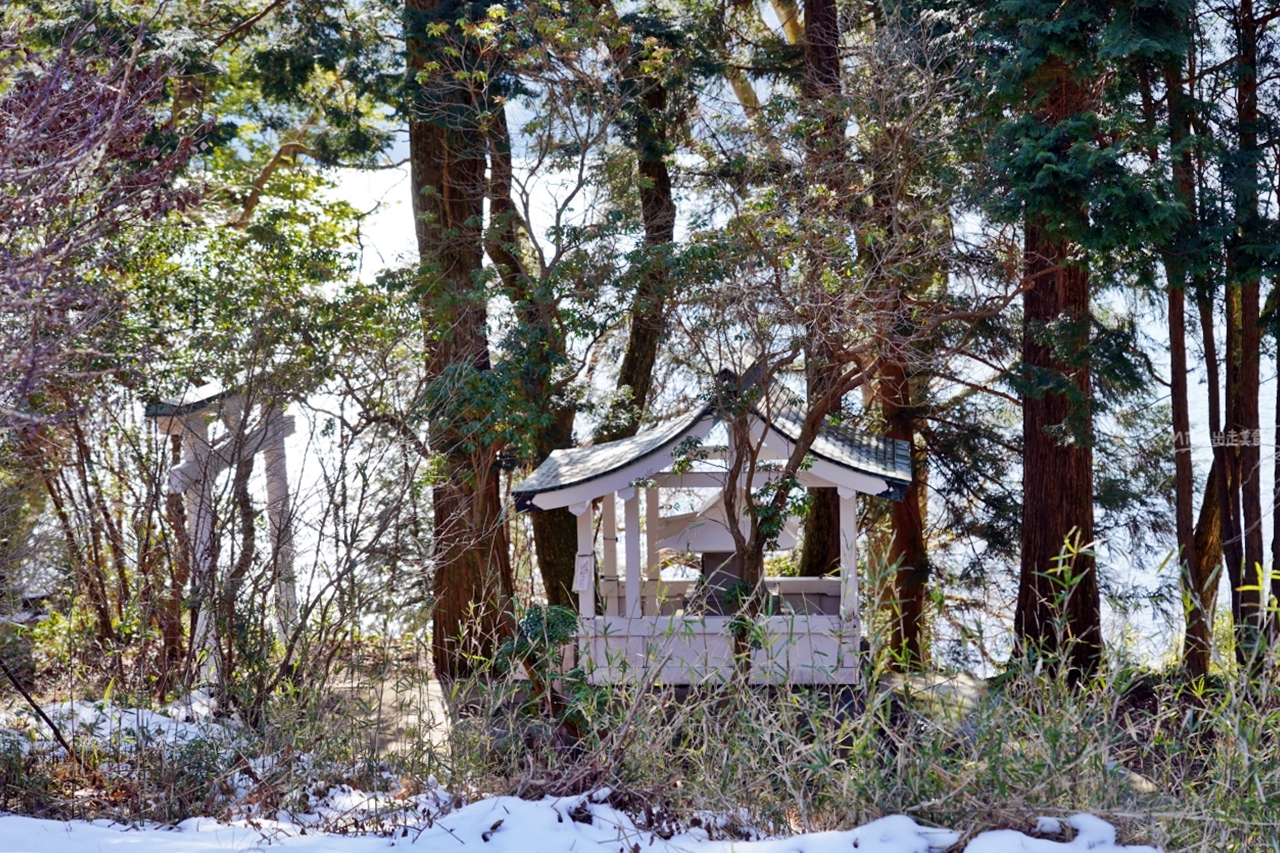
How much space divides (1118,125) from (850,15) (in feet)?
14.2

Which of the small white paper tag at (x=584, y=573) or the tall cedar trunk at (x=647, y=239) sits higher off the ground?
the tall cedar trunk at (x=647, y=239)

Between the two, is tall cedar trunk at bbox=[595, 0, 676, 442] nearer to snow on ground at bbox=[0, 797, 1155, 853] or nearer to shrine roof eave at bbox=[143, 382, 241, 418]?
shrine roof eave at bbox=[143, 382, 241, 418]

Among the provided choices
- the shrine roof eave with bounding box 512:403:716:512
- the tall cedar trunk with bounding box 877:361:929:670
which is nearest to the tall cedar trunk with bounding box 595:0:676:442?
the shrine roof eave with bounding box 512:403:716:512

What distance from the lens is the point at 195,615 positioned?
236 inches

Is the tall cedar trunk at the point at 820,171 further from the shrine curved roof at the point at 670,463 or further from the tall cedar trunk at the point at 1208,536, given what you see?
the tall cedar trunk at the point at 1208,536

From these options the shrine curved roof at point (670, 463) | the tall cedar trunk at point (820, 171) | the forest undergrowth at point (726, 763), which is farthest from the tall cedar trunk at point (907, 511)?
the forest undergrowth at point (726, 763)

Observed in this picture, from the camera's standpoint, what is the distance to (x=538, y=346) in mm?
10430

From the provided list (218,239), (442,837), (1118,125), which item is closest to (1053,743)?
(442,837)

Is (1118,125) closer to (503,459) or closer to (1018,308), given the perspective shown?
(1018,308)

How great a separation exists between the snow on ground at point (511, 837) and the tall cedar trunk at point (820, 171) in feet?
14.3

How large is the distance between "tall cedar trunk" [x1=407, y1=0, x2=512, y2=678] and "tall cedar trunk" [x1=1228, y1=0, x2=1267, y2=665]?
6025 millimetres

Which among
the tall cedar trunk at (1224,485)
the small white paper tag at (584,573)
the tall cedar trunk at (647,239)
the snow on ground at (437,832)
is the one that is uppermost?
the tall cedar trunk at (647,239)

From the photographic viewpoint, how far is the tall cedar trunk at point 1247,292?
29.6ft

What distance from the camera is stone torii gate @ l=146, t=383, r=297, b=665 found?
5.94 m
